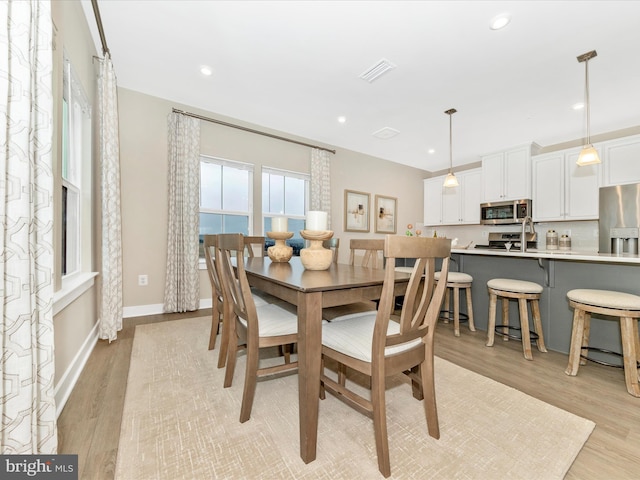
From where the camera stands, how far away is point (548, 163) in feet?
14.6

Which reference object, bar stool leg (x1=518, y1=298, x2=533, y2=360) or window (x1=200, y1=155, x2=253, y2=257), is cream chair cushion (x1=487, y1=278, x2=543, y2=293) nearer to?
bar stool leg (x1=518, y1=298, x2=533, y2=360)

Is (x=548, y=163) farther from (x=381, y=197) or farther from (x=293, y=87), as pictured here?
(x=293, y=87)

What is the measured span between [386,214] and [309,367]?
16.3 ft

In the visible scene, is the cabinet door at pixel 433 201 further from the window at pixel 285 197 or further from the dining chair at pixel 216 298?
the dining chair at pixel 216 298

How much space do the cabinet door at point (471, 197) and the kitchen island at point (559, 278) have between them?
281 centimetres

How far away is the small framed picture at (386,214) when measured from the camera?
5668 millimetres

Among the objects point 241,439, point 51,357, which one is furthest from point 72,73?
point 241,439

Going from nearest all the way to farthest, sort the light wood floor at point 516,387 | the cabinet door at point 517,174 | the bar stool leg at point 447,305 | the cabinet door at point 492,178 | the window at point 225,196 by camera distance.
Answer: the light wood floor at point 516,387 < the bar stool leg at point 447,305 < the window at point 225,196 < the cabinet door at point 517,174 < the cabinet door at point 492,178

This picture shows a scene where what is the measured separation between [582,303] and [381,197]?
4.05m

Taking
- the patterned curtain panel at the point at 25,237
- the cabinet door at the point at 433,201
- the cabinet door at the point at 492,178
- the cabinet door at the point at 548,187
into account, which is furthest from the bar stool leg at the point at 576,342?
the cabinet door at the point at 433,201

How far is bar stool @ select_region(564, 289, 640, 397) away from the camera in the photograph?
1744mm

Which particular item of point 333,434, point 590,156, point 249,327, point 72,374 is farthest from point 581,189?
point 72,374

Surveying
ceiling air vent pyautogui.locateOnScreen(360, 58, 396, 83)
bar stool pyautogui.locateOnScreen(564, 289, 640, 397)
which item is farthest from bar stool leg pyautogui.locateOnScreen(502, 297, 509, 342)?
ceiling air vent pyautogui.locateOnScreen(360, 58, 396, 83)

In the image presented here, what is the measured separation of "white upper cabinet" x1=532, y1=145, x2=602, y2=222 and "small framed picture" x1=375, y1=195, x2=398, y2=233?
Result: 7.84 ft
